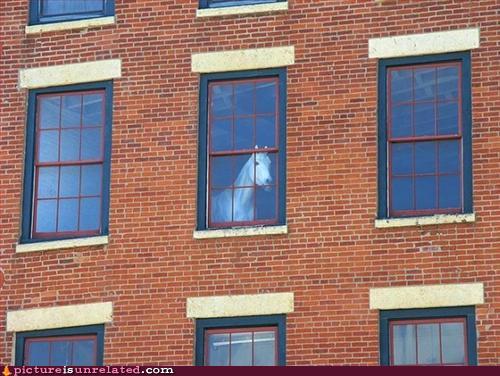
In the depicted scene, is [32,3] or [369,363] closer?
[369,363]

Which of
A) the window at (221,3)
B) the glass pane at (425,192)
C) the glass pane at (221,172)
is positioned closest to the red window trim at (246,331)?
the glass pane at (221,172)

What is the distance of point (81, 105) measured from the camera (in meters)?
28.1

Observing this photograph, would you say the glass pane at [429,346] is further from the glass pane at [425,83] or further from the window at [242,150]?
the glass pane at [425,83]

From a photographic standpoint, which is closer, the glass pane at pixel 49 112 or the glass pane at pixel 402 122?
the glass pane at pixel 402 122

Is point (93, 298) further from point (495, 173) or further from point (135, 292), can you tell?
point (495, 173)

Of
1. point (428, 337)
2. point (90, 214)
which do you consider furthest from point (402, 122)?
point (90, 214)

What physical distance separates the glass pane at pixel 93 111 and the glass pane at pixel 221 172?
192 centimetres

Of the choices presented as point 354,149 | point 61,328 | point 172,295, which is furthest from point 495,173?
point 61,328

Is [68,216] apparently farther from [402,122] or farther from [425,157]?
[425,157]

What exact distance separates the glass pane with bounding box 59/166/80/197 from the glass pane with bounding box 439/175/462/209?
17.4ft

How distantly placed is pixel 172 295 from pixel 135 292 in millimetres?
558

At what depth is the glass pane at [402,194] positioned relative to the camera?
26.6 metres

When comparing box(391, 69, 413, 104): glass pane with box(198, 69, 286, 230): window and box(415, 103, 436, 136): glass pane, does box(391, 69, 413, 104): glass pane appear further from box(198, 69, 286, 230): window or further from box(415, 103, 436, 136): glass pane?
box(198, 69, 286, 230): window

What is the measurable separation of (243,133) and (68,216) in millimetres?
2826
